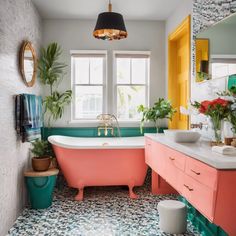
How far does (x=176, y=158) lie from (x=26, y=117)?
1.80 m

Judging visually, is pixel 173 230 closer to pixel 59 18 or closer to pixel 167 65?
pixel 167 65

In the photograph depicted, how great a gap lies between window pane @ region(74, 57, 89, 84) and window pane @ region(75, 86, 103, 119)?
12cm

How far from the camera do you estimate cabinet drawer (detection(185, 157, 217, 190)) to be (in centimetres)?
167

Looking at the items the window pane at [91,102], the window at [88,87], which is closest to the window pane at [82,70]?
the window at [88,87]

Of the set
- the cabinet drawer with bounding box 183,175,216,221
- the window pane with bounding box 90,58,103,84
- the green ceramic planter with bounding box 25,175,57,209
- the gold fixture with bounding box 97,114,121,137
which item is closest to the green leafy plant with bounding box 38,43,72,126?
the window pane with bounding box 90,58,103,84

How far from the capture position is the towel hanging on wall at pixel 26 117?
10.3 feet

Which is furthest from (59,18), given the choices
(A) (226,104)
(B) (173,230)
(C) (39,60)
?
(B) (173,230)

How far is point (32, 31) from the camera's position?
3969 millimetres

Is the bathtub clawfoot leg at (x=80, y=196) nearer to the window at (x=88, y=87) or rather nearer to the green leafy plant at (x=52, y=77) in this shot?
the green leafy plant at (x=52, y=77)

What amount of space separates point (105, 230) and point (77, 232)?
0.28 metres

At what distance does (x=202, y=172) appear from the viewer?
5.98ft

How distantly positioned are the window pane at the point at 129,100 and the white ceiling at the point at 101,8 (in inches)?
46.9

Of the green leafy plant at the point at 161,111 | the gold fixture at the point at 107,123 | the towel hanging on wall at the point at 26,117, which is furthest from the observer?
the gold fixture at the point at 107,123

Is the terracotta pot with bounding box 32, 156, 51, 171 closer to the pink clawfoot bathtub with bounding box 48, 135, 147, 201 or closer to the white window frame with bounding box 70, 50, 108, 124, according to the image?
the pink clawfoot bathtub with bounding box 48, 135, 147, 201
